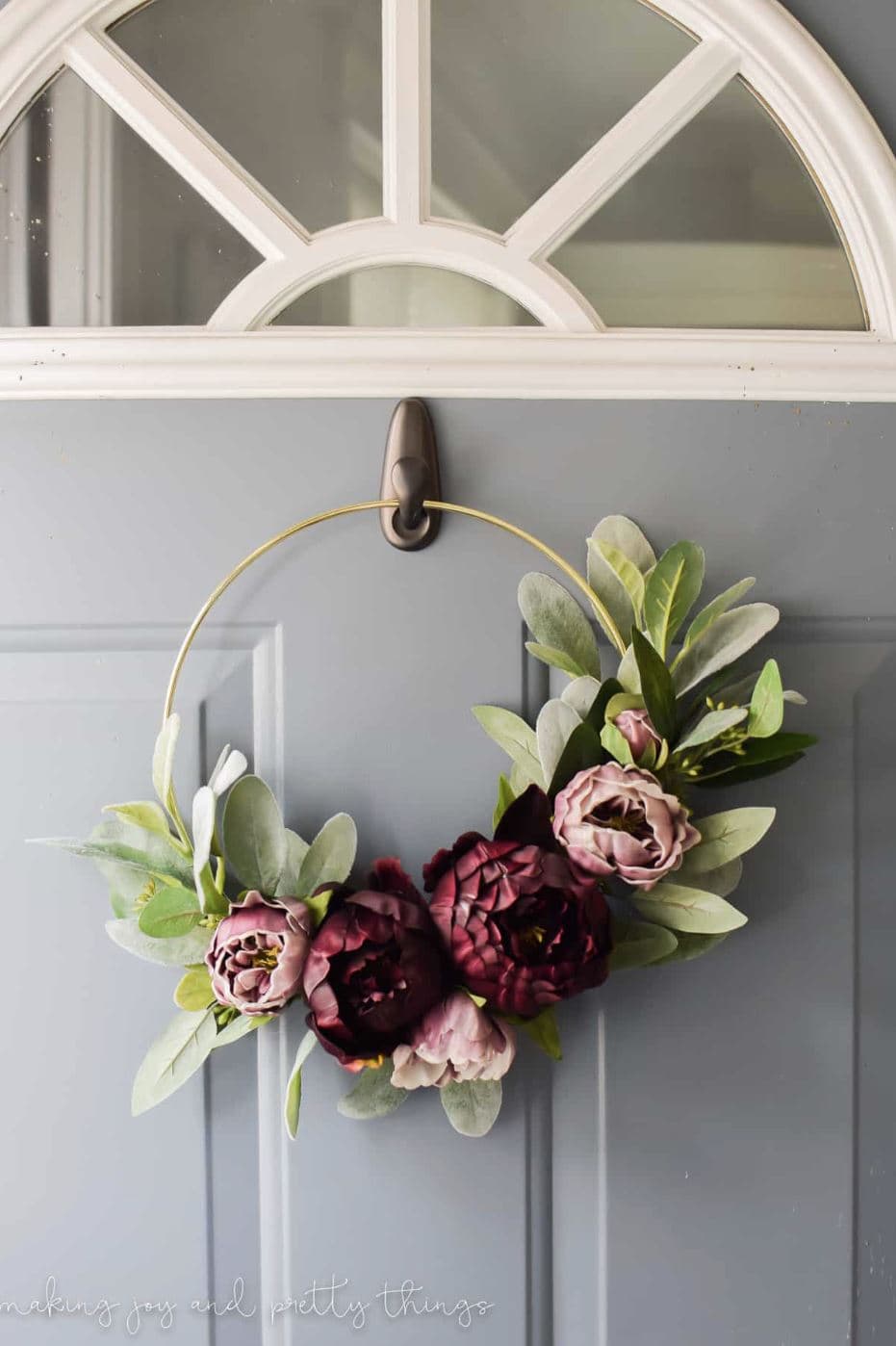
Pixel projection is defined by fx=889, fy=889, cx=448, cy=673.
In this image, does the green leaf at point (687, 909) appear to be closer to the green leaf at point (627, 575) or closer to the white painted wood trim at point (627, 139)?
the green leaf at point (627, 575)

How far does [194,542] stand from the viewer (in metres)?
0.61

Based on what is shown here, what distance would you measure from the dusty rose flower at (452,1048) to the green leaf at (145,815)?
0.66 ft

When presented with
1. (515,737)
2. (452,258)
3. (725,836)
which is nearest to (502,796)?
(515,737)

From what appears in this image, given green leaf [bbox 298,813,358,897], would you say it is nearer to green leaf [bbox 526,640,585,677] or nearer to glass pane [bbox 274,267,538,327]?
green leaf [bbox 526,640,585,677]

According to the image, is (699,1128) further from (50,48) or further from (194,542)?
(50,48)

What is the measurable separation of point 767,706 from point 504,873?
0.18 m

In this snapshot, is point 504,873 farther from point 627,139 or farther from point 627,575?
point 627,139

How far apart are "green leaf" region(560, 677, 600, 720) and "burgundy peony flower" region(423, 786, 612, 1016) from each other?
0.30 ft

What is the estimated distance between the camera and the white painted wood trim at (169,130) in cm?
61

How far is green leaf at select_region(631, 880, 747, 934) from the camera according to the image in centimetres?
53

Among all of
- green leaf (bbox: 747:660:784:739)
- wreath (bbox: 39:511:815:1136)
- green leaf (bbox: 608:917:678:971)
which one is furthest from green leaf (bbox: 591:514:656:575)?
green leaf (bbox: 608:917:678:971)

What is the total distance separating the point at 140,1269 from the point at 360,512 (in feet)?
1.78

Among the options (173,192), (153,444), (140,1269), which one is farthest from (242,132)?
(140,1269)

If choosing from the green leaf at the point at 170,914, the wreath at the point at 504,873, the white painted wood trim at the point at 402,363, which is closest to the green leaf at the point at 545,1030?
the wreath at the point at 504,873
